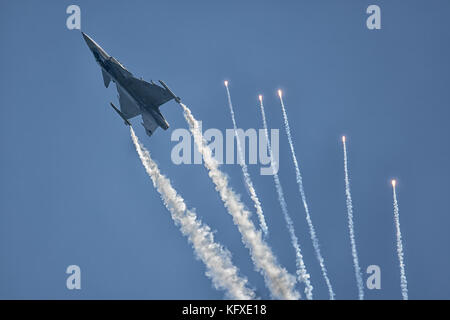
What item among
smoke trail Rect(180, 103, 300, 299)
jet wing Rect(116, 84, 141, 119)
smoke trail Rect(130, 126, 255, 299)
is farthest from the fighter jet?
smoke trail Rect(130, 126, 255, 299)

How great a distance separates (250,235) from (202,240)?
3.95 metres

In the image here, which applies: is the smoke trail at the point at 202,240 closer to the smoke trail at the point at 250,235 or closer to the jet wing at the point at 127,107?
the smoke trail at the point at 250,235

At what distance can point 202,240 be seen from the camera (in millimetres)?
53875

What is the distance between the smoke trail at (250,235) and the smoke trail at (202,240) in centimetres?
178

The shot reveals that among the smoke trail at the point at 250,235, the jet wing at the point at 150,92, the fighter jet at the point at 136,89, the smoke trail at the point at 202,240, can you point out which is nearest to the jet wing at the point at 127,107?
the fighter jet at the point at 136,89

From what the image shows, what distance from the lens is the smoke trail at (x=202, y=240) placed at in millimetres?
50688

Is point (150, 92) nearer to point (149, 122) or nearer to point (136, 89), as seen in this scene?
point (136, 89)

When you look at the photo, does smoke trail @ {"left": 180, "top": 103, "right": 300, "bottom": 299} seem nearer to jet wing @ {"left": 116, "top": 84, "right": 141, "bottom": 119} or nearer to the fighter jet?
the fighter jet

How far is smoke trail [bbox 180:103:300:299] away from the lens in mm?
49812

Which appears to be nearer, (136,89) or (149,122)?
(136,89)

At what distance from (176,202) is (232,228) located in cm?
1193

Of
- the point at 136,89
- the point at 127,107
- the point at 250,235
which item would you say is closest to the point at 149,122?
the point at 136,89

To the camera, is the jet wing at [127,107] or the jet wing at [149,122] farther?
the jet wing at [127,107]
